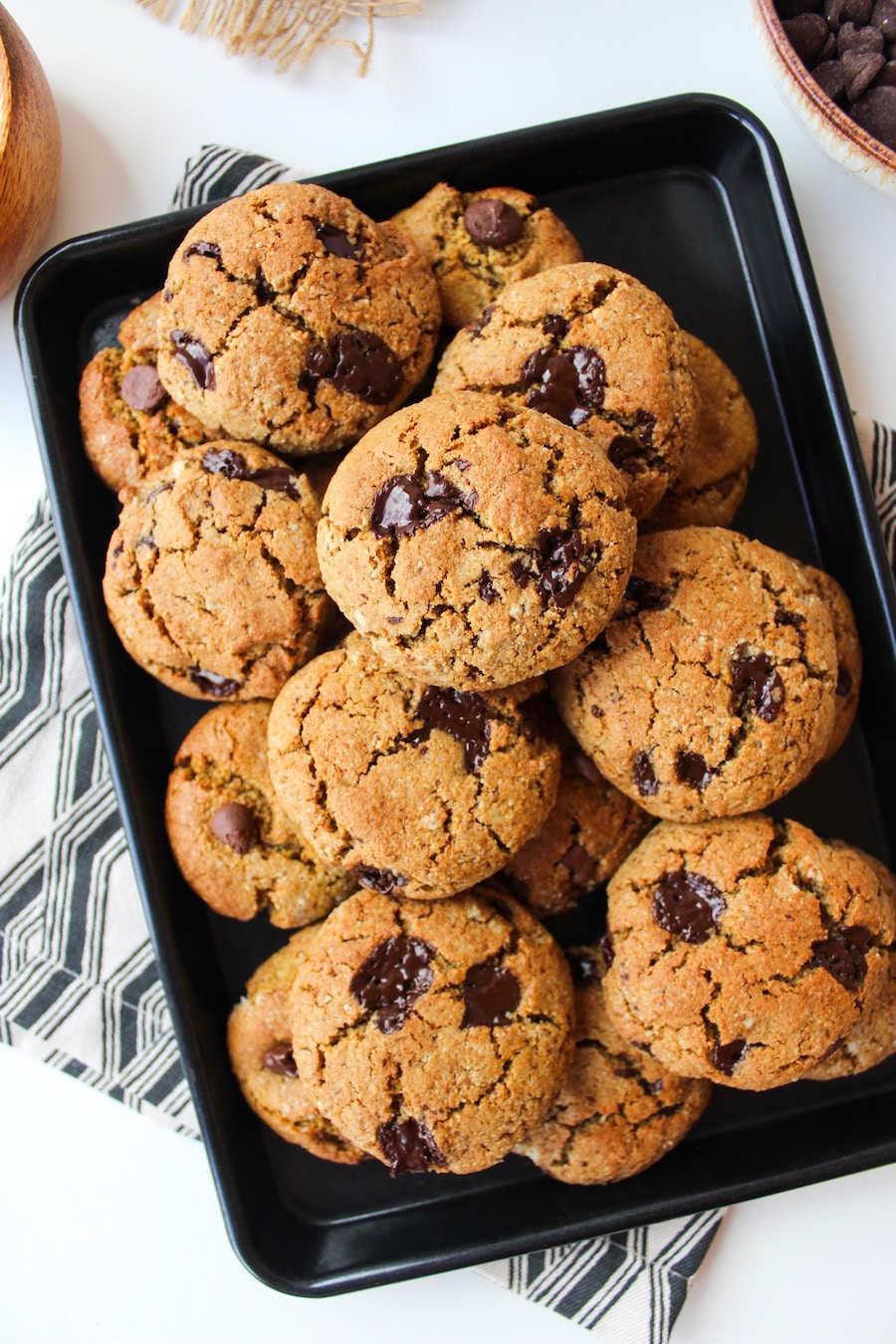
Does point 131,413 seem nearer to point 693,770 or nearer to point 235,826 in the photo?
point 235,826

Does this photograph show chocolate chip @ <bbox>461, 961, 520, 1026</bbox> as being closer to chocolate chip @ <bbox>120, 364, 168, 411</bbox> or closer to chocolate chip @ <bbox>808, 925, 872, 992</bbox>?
chocolate chip @ <bbox>808, 925, 872, 992</bbox>

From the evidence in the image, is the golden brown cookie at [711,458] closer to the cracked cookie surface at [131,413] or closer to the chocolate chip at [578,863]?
the chocolate chip at [578,863]

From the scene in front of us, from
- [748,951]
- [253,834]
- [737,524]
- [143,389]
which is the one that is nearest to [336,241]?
[143,389]

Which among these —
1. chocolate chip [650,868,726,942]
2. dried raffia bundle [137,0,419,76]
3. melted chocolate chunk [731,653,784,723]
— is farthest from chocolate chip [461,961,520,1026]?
dried raffia bundle [137,0,419,76]

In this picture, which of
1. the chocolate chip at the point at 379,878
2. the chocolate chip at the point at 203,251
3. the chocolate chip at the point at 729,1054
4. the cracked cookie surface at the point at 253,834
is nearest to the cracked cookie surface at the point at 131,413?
the chocolate chip at the point at 203,251

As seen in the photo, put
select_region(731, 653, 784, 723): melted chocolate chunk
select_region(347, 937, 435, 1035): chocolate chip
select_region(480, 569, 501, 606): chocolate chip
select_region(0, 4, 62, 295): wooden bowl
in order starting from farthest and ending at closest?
select_region(0, 4, 62, 295): wooden bowl < select_region(347, 937, 435, 1035): chocolate chip < select_region(731, 653, 784, 723): melted chocolate chunk < select_region(480, 569, 501, 606): chocolate chip
